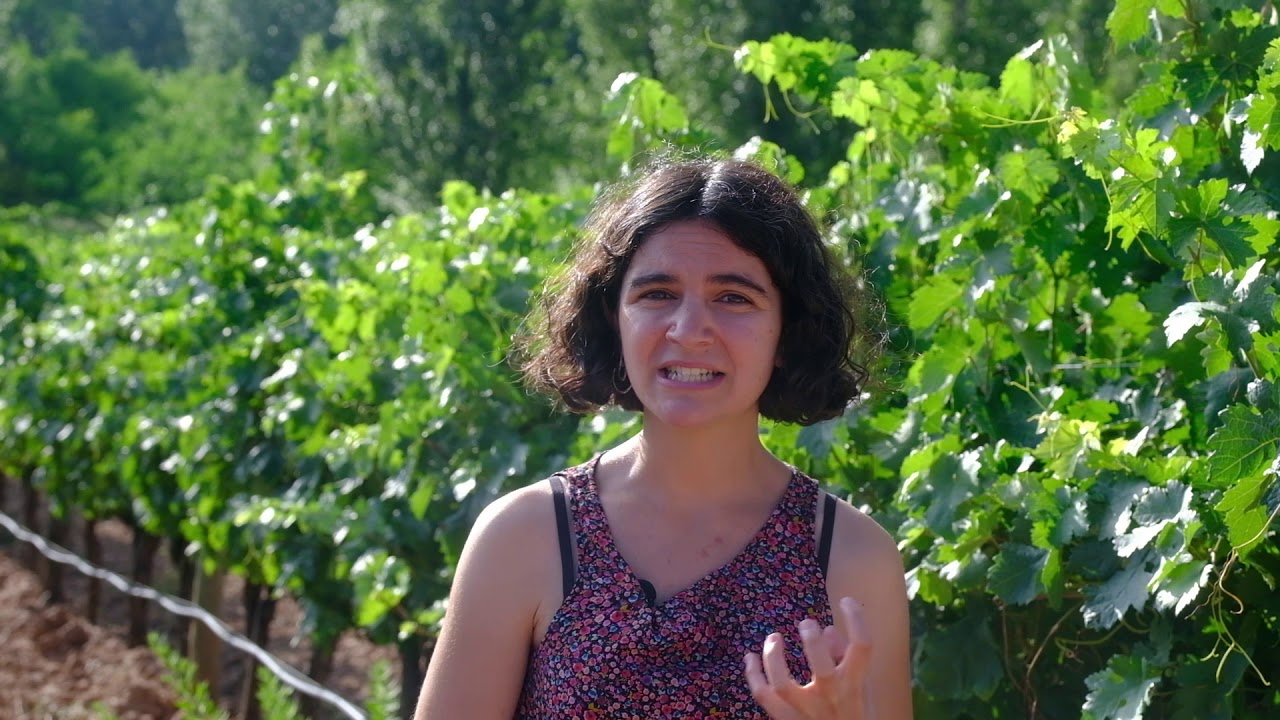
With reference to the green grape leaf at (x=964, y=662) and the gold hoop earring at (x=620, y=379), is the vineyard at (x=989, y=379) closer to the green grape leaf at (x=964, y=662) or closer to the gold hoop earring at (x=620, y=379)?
the green grape leaf at (x=964, y=662)

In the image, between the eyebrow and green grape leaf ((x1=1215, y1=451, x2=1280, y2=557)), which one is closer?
green grape leaf ((x1=1215, y1=451, x2=1280, y2=557))

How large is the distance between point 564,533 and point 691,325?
30cm

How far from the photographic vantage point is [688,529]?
204 cm

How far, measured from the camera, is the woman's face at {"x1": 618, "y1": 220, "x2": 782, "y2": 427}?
1.97m

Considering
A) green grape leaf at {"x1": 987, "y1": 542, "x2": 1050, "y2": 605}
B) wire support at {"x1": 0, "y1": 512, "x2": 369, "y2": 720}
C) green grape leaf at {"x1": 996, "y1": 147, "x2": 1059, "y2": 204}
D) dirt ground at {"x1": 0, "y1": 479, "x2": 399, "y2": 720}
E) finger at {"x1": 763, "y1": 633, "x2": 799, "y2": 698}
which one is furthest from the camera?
dirt ground at {"x1": 0, "y1": 479, "x2": 399, "y2": 720}

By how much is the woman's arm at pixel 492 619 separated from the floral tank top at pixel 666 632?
0.03 metres

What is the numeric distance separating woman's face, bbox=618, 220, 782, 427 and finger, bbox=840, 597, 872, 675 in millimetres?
394

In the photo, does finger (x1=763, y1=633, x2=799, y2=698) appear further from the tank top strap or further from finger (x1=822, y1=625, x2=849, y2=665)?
the tank top strap

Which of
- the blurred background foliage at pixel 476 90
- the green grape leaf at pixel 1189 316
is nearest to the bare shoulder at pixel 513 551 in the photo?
the green grape leaf at pixel 1189 316

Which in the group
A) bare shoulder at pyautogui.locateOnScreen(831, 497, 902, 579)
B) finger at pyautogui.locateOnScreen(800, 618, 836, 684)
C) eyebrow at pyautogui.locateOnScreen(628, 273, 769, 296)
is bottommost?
finger at pyautogui.locateOnScreen(800, 618, 836, 684)

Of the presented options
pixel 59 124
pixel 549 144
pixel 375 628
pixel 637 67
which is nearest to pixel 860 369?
pixel 375 628

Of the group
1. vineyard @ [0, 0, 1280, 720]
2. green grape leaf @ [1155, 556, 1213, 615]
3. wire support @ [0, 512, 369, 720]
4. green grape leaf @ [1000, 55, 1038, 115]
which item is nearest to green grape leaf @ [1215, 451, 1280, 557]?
vineyard @ [0, 0, 1280, 720]

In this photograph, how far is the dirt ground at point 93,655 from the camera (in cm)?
617

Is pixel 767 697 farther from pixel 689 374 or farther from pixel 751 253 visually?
pixel 751 253
